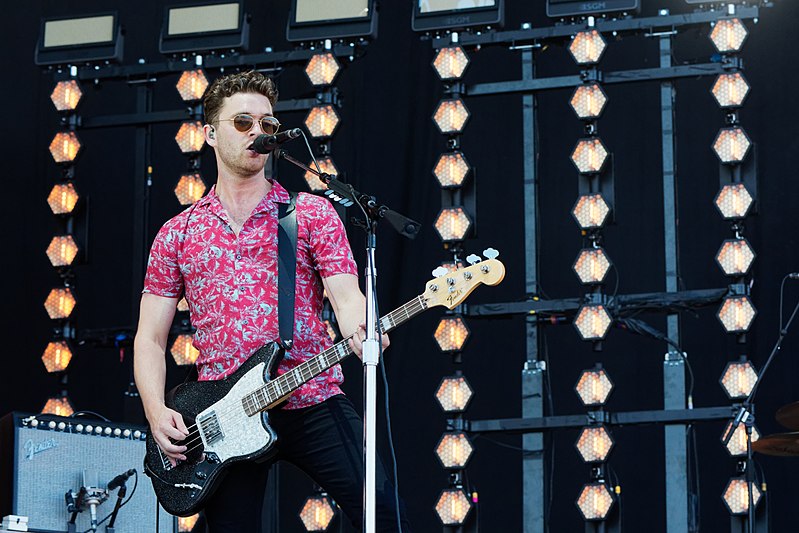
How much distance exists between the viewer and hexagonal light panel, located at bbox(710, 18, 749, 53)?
641 centimetres

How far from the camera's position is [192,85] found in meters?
7.20

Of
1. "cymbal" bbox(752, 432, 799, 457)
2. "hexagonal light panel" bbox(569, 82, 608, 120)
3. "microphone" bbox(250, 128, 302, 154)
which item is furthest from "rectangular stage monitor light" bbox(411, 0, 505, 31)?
"microphone" bbox(250, 128, 302, 154)

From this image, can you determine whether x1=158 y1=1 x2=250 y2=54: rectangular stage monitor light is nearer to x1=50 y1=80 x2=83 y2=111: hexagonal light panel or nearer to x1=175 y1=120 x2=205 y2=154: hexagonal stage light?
x1=175 y1=120 x2=205 y2=154: hexagonal stage light

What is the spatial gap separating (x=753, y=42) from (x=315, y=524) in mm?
3328

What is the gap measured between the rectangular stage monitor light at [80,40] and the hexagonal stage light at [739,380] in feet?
11.8

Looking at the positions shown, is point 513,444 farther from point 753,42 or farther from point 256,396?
point 256,396

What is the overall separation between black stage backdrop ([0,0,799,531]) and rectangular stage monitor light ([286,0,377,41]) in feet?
2.69

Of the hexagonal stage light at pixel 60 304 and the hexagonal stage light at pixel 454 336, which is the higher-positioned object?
the hexagonal stage light at pixel 60 304

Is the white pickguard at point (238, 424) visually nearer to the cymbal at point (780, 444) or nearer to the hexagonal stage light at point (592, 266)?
the cymbal at point (780, 444)

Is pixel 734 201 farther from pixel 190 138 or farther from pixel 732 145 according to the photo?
pixel 190 138

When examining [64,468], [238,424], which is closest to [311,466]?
[238,424]

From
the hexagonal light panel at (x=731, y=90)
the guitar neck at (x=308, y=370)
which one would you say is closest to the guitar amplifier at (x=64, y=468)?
the guitar neck at (x=308, y=370)

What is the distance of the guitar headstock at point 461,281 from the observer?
11.4ft

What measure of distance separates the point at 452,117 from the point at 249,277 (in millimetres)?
3297
